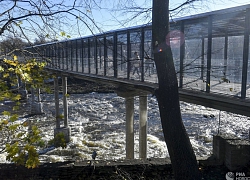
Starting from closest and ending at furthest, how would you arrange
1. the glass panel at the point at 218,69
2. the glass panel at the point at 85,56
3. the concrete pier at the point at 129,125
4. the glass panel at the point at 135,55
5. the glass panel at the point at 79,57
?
the glass panel at the point at 218,69, the glass panel at the point at 135,55, the concrete pier at the point at 129,125, the glass panel at the point at 85,56, the glass panel at the point at 79,57

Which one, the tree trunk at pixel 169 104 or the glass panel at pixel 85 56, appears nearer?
the tree trunk at pixel 169 104

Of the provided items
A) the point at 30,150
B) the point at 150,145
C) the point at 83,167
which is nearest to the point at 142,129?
the point at 150,145

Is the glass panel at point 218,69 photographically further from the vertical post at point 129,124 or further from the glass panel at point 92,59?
the glass panel at point 92,59

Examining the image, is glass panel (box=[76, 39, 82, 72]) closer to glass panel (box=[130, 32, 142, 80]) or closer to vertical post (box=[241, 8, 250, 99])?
glass panel (box=[130, 32, 142, 80])

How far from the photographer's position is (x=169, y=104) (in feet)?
13.5

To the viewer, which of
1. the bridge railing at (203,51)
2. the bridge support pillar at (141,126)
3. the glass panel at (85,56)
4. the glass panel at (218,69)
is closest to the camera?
the bridge railing at (203,51)

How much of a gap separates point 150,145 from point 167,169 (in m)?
8.66

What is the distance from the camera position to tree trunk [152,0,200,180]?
4.03 m

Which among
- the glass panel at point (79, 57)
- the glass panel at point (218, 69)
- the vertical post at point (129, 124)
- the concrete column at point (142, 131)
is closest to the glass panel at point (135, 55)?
the concrete column at point (142, 131)

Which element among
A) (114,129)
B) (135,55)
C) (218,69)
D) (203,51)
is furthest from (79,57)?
(218,69)

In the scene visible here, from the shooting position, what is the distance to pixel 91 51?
13.5 meters

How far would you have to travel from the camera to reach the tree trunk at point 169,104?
4.03 metres

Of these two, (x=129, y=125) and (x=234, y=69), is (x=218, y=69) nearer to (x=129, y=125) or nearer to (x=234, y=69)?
(x=234, y=69)

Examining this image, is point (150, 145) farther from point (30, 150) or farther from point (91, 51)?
point (30, 150)
